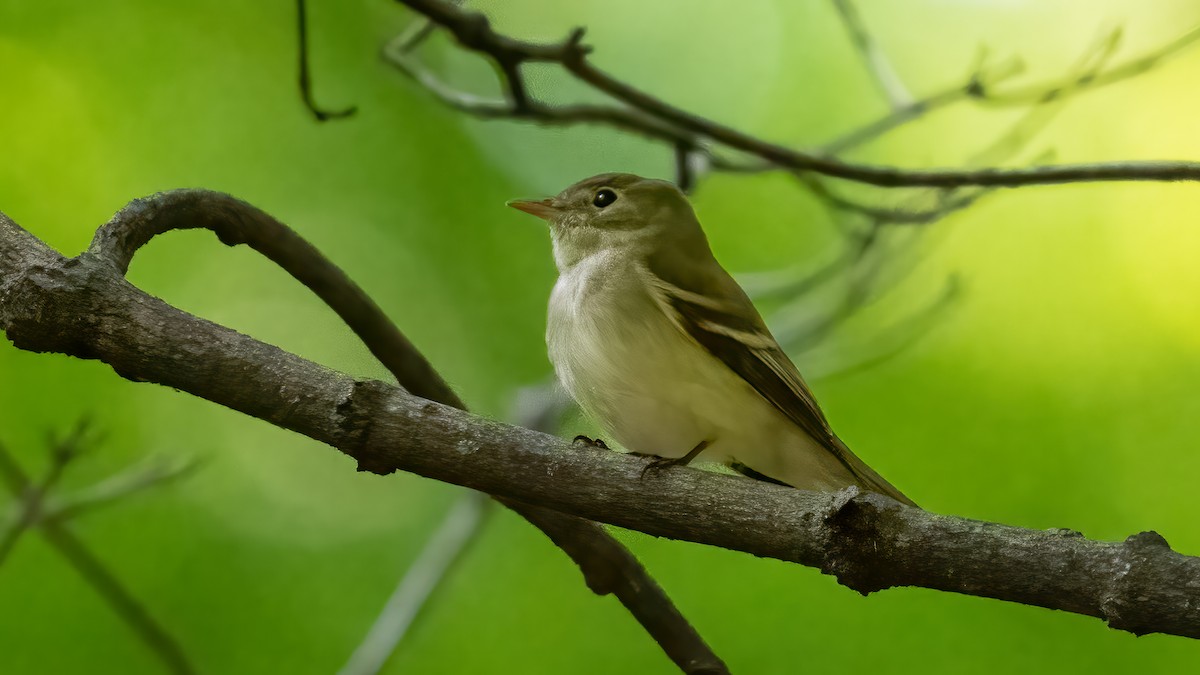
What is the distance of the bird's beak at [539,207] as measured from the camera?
2.68 metres

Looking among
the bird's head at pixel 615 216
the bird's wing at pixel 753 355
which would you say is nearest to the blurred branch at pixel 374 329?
the bird's wing at pixel 753 355

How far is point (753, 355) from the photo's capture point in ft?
7.41

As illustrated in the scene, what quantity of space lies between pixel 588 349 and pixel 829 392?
1.49 metres

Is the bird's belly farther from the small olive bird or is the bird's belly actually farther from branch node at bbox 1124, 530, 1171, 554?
branch node at bbox 1124, 530, 1171, 554

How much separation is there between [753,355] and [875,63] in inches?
46.5

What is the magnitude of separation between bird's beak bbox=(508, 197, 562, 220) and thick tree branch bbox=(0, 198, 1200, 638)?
116 cm

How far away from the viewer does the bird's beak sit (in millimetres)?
2678

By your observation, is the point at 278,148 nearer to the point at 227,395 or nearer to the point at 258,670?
the point at 258,670

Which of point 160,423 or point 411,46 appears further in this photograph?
point 160,423

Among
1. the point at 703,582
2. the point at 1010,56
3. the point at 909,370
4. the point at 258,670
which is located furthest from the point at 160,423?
the point at 1010,56

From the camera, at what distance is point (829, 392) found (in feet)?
11.7

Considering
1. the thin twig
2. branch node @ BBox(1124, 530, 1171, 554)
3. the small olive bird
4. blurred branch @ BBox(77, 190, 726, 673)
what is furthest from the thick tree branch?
the thin twig

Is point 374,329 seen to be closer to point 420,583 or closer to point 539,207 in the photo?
point 539,207

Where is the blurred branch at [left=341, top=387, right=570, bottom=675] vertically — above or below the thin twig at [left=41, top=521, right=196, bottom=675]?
above
